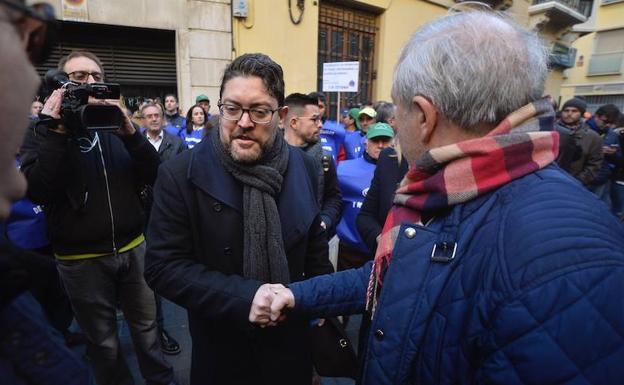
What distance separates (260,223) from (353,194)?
1713mm

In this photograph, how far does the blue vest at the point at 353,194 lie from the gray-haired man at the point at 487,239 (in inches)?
77.8

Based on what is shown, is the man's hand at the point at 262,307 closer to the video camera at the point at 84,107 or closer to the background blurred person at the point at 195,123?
the video camera at the point at 84,107

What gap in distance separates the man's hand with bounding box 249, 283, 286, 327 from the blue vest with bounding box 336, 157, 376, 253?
5.64ft

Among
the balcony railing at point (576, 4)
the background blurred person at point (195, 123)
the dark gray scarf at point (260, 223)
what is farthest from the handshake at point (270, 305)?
the balcony railing at point (576, 4)

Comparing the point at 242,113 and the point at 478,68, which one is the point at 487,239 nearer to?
the point at 478,68

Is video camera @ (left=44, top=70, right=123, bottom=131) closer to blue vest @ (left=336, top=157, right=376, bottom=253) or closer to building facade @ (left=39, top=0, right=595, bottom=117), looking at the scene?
blue vest @ (left=336, top=157, right=376, bottom=253)

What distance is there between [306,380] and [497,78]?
4.97 ft

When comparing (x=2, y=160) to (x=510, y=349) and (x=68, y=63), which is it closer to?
(x=510, y=349)

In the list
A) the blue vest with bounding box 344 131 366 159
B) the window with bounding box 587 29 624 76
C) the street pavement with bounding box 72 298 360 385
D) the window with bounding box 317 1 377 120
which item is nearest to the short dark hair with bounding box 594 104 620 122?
the blue vest with bounding box 344 131 366 159

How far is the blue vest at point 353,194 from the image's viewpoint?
312 centimetres

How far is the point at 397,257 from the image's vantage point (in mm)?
1014

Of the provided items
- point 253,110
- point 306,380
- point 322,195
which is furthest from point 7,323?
point 322,195

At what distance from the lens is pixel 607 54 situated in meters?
23.1

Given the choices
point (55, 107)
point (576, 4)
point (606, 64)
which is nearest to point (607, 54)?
point (606, 64)
